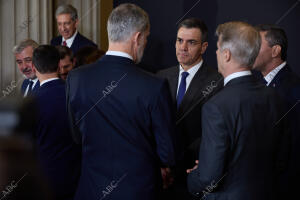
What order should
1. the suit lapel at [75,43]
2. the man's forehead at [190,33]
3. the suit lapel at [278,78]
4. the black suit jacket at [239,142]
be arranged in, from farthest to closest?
the suit lapel at [75,43], the man's forehead at [190,33], the suit lapel at [278,78], the black suit jacket at [239,142]

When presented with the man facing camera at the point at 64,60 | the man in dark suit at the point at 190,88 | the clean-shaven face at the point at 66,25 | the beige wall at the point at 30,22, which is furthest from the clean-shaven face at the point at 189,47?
the beige wall at the point at 30,22

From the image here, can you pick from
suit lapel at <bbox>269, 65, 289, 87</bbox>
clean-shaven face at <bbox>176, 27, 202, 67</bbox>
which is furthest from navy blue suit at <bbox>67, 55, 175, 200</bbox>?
suit lapel at <bbox>269, 65, 289, 87</bbox>

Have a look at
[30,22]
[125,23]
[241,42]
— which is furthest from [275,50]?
[30,22]

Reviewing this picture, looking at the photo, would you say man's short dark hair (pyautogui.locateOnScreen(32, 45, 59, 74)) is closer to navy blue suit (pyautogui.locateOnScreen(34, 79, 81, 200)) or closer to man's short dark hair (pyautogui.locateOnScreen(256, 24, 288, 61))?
navy blue suit (pyautogui.locateOnScreen(34, 79, 81, 200))

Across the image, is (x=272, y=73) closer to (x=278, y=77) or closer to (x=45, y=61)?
(x=278, y=77)

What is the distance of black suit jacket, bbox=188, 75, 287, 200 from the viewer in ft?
4.96

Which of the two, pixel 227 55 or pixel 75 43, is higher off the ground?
pixel 227 55

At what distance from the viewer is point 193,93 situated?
2.31m

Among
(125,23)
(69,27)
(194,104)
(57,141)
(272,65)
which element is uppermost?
(125,23)

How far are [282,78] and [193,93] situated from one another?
1.83 ft

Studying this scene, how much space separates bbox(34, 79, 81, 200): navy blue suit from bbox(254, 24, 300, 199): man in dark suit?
121cm

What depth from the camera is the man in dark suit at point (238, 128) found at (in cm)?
151

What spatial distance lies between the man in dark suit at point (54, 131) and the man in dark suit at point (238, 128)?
81 centimetres

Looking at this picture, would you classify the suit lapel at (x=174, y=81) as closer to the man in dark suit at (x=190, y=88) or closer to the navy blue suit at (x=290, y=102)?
the man in dark suit at (x=190, y=88)
